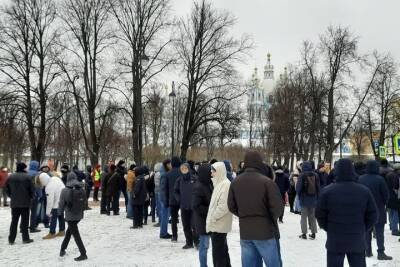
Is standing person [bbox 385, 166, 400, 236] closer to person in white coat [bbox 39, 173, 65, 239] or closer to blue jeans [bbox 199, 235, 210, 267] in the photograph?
blue jeans [bbox 199, 235, 210, 267]

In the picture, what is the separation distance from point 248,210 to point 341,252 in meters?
1.29

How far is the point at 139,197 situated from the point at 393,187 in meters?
6.76

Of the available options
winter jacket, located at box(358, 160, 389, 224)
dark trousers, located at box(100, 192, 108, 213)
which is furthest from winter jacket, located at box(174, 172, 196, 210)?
dark trousers, located at box(100, 192, 108, 213)

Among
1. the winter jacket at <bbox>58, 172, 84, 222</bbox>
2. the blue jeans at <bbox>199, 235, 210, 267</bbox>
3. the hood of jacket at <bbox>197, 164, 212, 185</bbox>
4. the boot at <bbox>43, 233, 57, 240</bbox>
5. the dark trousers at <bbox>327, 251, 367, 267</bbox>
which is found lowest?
the boot at <bbox>43, 233, 57, 240</bbox>

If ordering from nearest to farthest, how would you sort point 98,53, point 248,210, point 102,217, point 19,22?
1. point 248,210
2. point 102,217
3. point 98,53
4. point 19,22

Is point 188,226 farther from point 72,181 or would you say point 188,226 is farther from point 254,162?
point 254,162

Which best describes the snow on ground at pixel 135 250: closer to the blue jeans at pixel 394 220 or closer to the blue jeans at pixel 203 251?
the blue jeans at pixel 394 220

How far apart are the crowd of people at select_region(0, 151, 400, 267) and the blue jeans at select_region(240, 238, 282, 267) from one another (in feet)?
0.04

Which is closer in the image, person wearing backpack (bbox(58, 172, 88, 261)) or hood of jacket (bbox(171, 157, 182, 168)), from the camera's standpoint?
person wearing backpack (bbox(58, 172, 88, 261))

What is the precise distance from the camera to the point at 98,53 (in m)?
24.8

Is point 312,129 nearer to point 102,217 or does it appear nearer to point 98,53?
point 98,53

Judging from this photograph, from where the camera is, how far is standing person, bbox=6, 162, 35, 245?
449 inches

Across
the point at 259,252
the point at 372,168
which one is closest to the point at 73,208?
the point at 259,252

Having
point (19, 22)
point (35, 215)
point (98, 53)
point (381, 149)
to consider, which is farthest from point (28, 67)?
point (381, 149)
